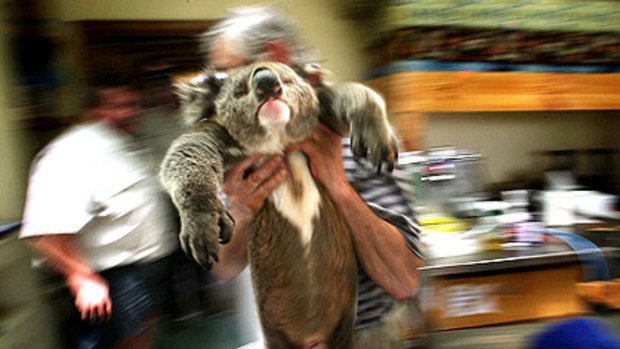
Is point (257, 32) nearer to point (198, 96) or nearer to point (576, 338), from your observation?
point (198, 96)

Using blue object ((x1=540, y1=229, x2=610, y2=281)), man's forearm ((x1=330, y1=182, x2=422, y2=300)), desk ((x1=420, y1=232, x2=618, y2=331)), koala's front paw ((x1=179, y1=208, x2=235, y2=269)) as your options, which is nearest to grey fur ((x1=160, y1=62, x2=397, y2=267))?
koala's front paw ((x1=179, y1=208, x2=235, y2=269))

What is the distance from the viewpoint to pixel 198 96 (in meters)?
0.78

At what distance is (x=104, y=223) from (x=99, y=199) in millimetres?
35

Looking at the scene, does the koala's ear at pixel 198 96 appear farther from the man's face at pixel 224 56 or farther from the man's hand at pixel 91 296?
the man's hand at pixel 91 296

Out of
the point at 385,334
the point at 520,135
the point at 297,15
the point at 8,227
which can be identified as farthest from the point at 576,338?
the point at 8,227

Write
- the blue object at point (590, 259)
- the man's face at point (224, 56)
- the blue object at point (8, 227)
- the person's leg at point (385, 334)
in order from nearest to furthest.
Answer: the blue object at point (8, 227) → the man's face at point (224, 56) → the person's leg at point (385, 334) → the blue object at point (590, 259)

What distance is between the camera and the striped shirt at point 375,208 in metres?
0.88

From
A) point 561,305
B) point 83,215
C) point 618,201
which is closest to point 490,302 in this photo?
point 561,305

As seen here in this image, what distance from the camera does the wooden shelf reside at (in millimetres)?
975

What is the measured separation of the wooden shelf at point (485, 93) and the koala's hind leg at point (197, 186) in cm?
34

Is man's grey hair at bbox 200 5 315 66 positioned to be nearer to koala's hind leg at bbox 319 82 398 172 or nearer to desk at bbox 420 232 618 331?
koala's hind leg at bbox 319 82 398 172

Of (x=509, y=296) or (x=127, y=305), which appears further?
(x=509, y=296)

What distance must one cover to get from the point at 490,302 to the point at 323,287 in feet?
1.75

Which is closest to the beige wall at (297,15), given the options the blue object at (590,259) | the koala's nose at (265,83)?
the koala's nose at (265,83)
